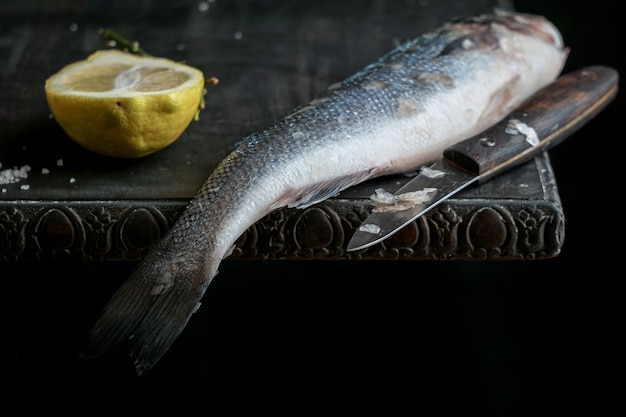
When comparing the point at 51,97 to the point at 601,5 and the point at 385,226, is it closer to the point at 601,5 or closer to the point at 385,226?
the point at 385,226

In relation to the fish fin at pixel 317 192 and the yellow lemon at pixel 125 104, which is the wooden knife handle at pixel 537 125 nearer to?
the fish fin at pixel 317 192

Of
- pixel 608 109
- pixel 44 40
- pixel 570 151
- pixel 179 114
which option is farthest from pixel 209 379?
pixel 608 109

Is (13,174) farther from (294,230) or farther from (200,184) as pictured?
(294,230)

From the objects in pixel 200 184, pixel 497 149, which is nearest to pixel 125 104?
pixel 200 184

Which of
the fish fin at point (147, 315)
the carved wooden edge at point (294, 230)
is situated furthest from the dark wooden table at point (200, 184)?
the fish fin at point (147, 315)

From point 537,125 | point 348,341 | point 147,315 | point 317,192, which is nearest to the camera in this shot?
point 147,315

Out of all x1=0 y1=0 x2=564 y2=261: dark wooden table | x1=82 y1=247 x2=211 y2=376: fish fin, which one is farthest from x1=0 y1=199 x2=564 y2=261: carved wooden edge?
x1=82 y1=247 x2=211 y2=376: fish fin
